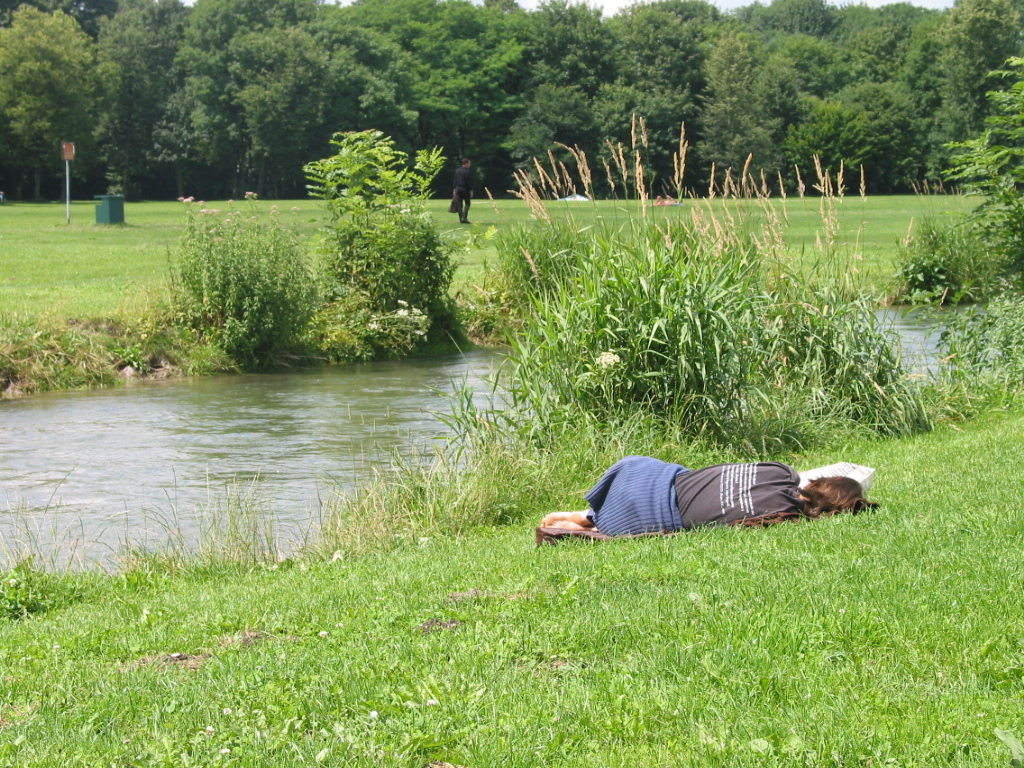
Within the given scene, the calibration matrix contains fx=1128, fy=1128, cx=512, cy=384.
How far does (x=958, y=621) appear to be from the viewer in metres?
4.37

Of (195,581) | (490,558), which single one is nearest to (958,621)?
(490,558)

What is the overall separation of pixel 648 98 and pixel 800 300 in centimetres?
5371

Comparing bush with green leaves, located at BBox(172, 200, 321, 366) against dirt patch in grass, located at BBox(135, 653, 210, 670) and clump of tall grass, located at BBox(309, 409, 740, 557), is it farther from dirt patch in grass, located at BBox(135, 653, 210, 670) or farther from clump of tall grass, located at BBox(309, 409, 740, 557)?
dirt patch in grass, located at BBox(135, 653, 210, 670)

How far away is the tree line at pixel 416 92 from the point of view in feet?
208

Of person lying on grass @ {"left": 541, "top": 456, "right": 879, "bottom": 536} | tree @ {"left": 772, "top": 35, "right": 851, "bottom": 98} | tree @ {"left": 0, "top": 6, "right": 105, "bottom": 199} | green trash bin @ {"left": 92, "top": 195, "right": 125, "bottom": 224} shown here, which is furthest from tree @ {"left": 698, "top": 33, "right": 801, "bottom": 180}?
person lying on grass @ {"left": 541, "top": 456, "right": 879, "bottom": 536}

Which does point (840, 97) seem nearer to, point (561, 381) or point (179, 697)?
point (561, 381)

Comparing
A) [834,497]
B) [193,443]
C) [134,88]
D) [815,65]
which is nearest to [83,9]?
[134,88]

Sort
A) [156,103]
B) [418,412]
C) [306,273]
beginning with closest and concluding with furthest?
[418,412]
[306,273]
[156,103]

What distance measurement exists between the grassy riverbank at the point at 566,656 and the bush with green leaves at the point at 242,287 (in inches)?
431

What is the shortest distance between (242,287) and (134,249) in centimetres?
892

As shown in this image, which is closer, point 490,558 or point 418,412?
point 490,558

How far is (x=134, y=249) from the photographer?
975 inches

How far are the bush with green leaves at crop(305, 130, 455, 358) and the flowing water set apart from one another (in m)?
1.44

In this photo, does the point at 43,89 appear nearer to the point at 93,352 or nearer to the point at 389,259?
the point at 389,259
